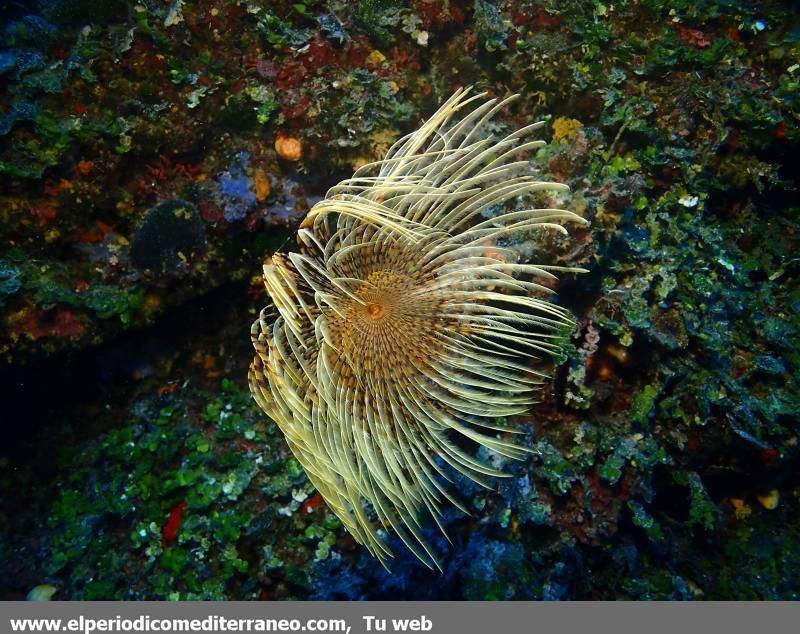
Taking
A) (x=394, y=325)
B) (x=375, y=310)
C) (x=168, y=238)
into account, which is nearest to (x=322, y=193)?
(x=168, y=238)

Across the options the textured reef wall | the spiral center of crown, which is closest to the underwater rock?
the textured reef wall

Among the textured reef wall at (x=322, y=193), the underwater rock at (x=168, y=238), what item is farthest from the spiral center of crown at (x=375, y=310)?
the underwater rock at (x=168, y=238)

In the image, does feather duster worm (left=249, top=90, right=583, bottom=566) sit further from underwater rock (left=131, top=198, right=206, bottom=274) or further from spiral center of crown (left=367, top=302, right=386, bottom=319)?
underwater rock (left=131, top=198, right=206, bottom=274)

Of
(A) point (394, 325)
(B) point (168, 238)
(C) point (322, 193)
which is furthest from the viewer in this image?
(C) point (322, 193)

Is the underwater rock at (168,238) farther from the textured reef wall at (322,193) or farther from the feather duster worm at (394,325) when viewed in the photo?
the feather duster worm at (394,325)

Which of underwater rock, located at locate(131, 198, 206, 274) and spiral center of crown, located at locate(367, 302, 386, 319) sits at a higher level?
spiral center of crown, located at locate(367, 302, 386, 319)

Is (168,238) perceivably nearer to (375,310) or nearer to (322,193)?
(322,193)
